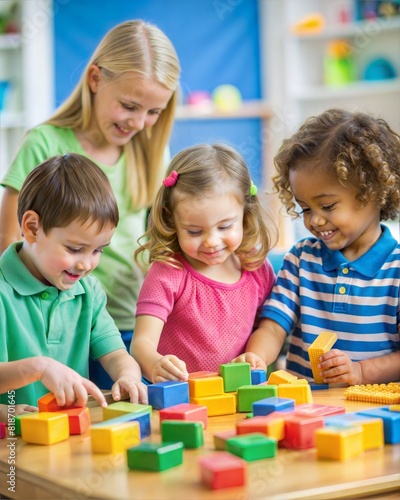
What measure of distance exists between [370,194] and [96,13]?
312 cm

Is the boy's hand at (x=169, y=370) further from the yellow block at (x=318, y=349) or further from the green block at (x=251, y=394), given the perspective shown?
the yellow block at (x=318, y=349)

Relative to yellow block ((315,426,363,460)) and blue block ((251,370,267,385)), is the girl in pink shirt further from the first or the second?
yellow block ((315,426,363,460))

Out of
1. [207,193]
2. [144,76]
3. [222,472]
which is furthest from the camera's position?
[144,76]

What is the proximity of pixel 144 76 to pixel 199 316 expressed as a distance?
0.52m

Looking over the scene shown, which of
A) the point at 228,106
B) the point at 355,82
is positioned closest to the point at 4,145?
the point at 228,106

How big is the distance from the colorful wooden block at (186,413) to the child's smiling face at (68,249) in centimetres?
32

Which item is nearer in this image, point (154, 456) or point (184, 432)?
point (154, 456)

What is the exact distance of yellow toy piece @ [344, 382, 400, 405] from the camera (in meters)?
1.14

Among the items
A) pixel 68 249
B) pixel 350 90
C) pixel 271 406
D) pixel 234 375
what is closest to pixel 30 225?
pixel 68 249

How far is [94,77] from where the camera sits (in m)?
1.67

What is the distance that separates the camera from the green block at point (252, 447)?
86cm

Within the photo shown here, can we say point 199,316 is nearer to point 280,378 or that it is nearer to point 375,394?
point 280,378

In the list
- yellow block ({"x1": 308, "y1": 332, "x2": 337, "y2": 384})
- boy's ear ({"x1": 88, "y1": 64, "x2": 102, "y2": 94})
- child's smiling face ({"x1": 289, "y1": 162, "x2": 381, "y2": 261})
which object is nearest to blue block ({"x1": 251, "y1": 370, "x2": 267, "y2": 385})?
yellow block ({"x1": 308, "y1": 332, "x2": 337, "y2": 384})

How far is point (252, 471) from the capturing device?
833mm
